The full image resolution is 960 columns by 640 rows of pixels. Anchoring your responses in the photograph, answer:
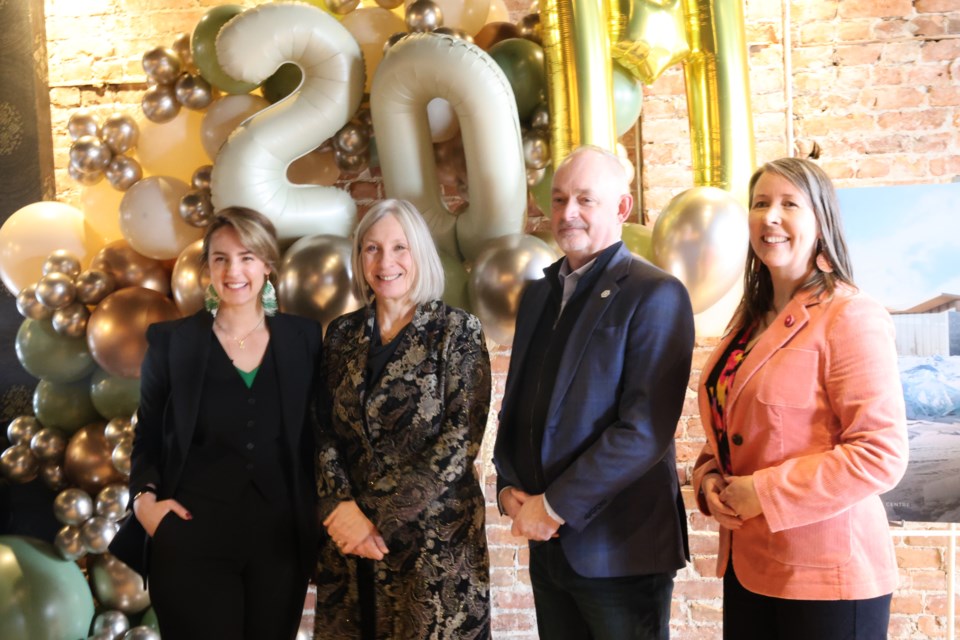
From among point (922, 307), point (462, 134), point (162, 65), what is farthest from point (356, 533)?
point (922, 307)

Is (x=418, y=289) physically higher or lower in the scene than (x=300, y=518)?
higher

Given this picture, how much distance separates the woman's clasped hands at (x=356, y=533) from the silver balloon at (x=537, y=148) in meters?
1.13

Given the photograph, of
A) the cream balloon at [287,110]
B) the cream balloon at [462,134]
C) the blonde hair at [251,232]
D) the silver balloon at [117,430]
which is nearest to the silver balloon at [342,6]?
the cream balloon at [287,110]

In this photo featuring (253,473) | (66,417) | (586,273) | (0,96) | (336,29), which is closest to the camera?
(586,273)

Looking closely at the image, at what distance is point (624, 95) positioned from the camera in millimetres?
2533

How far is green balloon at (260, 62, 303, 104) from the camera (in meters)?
2.62

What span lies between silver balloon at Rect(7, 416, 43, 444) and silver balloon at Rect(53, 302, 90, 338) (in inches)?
14.7

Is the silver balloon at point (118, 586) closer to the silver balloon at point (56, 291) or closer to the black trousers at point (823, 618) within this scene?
the silver balloon at point (56, 291)

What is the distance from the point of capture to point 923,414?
250 cm

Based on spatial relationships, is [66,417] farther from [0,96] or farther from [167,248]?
[0,96]

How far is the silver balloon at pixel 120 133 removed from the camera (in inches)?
102

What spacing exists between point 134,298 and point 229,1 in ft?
4.04

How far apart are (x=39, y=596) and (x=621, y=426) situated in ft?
5.90

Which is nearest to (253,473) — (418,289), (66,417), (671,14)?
(418,289)
